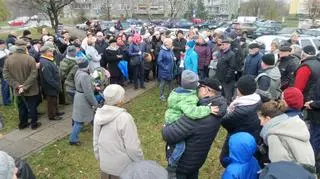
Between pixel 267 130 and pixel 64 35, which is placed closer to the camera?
pixel 267 130

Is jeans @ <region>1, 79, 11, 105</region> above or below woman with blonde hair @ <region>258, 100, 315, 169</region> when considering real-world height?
below

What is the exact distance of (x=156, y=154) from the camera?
629cm

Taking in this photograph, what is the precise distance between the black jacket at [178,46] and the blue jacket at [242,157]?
7383 mm

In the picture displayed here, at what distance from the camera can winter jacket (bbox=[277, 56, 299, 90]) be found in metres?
6.86

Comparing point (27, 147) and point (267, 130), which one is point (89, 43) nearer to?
point (27, 147)

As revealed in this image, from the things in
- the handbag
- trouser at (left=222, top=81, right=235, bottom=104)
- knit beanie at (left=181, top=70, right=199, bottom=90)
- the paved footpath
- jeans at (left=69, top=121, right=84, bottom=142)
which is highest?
knit beanie at (left=181, top=70, right=199, bottom=90)

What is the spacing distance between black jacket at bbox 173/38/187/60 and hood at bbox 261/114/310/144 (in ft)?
24.1

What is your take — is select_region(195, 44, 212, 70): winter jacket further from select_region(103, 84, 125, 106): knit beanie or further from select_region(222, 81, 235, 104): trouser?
select_region(103, 84, 125, 106): knit beanie

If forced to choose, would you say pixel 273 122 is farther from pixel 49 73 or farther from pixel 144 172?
pixel 49 73

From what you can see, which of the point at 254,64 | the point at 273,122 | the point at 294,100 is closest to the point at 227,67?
the point at 254,64

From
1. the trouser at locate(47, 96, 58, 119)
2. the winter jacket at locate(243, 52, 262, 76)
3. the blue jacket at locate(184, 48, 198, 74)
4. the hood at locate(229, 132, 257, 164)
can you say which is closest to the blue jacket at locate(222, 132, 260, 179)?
the hood at locate(229, 132, 257, 164)

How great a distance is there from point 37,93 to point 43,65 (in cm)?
64

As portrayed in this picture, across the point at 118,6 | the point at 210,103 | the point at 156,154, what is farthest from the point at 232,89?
the point at 118,6

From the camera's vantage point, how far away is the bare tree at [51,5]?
97.3ft
